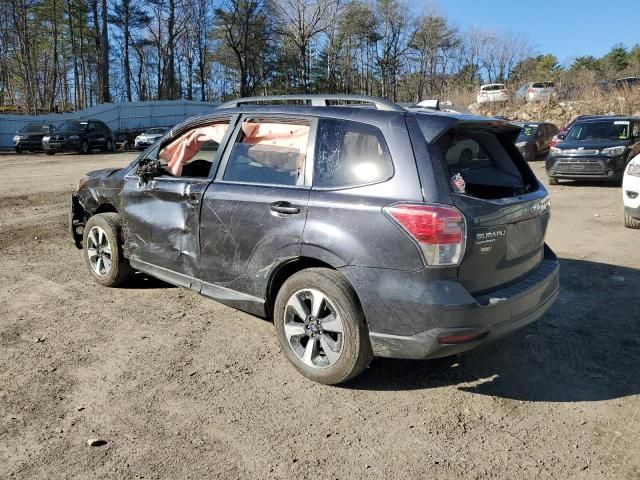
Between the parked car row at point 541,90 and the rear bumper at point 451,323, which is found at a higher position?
the parked car row at point 541,90

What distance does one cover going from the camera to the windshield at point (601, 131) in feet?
46.1

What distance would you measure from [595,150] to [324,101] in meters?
11.7

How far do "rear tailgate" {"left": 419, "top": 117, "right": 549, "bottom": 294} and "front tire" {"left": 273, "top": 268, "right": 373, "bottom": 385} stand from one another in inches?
27.8

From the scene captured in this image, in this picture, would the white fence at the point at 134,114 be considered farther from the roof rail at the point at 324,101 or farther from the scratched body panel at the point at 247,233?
the scratched body panel at the point at 247,233

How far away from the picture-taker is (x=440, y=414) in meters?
3.28

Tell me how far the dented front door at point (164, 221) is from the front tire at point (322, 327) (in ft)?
3.40

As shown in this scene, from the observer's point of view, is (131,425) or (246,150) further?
(246,150)

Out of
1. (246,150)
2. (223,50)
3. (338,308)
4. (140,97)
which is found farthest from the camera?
(140,97)

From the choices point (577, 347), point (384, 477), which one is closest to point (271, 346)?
point (384, 477)

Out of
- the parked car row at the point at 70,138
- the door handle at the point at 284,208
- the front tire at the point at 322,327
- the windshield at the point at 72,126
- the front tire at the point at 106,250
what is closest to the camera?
the front tire at the point at 322,327

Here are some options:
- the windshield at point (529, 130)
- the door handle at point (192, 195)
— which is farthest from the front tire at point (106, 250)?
the windshield at point (529, 130)

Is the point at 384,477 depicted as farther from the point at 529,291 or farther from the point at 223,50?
the point at 223,50

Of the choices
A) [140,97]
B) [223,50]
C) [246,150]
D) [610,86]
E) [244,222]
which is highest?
[223,50]

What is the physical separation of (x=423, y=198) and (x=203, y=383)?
1.84m
